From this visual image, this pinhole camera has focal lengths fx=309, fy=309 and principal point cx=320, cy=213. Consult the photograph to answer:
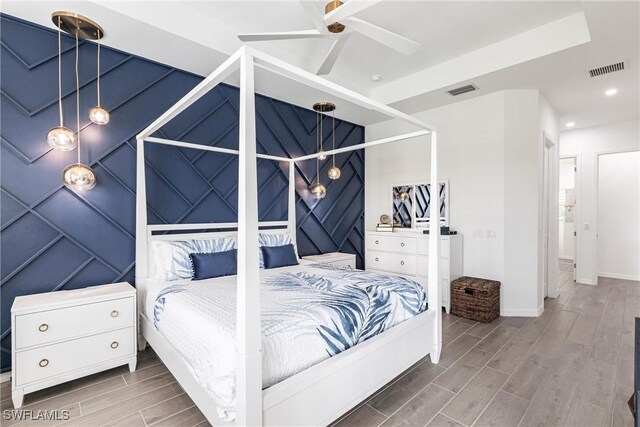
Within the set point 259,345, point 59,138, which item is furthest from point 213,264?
point 259,345

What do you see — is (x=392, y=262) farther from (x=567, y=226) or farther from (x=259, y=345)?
(x=567, y=226)

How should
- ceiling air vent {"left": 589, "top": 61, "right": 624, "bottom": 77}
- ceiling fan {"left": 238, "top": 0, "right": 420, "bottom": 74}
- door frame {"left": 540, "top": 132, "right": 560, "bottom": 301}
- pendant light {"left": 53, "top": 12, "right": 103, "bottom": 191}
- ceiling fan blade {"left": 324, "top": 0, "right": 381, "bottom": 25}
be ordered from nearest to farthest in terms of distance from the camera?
ceiling fan blade {"left": 324, "top": 0, "right": 381, "bottom": 25}, ceiling fan {"left": 238, "top": 0, "right": 420, "bottom": 74}, pendant light {"left": 53, "top": 12, "right": 103, "bottom": 191}, ceiling air vent {"left": 589, "top": 61, "right": 624, "bottom": 77}, door frame {"left": 540, "top": 132, "right": 560, "bottom": 301}

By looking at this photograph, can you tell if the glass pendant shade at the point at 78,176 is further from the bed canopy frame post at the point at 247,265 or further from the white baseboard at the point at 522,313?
the white baseboard at the point at 522,313

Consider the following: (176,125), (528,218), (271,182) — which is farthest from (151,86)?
(528,218)

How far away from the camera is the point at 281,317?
1750mm

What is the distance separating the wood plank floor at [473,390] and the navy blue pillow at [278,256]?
134cm

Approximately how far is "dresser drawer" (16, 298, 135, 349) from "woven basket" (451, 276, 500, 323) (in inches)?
138

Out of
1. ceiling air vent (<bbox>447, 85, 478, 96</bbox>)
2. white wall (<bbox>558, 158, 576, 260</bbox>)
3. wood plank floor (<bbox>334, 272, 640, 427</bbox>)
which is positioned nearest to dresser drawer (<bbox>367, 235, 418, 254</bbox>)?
wood plank floor (<bbox>334, 272, 640, 427</bbox>)

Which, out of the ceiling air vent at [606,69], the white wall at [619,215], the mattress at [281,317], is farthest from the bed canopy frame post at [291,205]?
the white wall at [619,215]

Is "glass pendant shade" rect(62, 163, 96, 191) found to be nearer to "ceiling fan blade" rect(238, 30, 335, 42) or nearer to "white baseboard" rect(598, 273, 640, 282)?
"ceiling fan blade" rect(238, 30, 335, 42)

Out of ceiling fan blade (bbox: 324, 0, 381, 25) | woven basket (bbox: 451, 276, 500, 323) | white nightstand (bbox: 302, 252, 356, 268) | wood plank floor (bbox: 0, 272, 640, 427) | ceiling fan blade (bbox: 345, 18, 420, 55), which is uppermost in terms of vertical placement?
ceiling fan blade (bbox: 345, 18, 420, 55)

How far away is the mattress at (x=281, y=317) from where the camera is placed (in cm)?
154

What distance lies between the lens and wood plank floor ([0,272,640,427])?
1.96m

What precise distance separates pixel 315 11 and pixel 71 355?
9.79 feet
